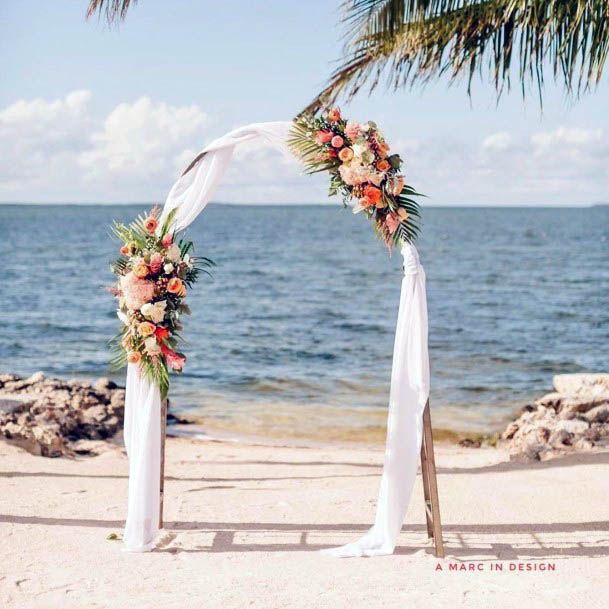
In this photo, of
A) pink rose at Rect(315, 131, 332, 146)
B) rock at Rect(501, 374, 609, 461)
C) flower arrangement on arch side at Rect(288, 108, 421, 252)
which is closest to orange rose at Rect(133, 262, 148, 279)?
flower arrangement on arch side at Rect(288, 108, 421, 252)

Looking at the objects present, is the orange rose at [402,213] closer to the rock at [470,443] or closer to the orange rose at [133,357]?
the orange rose at [133,357]

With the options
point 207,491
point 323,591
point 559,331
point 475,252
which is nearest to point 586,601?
point 323,591

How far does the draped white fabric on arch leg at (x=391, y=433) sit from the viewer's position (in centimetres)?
654

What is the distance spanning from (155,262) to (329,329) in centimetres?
2053

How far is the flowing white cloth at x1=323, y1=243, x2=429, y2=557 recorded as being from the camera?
257 inches

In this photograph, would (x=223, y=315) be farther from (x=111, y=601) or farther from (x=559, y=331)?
(x=111, y=601)

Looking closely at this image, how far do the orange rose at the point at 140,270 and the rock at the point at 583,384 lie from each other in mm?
8549

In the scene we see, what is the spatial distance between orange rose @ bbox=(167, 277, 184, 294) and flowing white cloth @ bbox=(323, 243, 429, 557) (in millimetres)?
1589

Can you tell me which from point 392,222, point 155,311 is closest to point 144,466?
point 155,311

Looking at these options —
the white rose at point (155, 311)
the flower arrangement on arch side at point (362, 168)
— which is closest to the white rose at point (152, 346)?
the white rose at point (155, 311)

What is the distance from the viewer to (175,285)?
22.0 feet

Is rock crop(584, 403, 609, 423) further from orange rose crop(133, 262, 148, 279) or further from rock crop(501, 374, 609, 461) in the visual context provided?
orange rose crop(133, 262, 148, 279)

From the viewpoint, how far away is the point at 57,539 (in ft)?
22.3

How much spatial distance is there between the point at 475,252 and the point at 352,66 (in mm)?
51352
